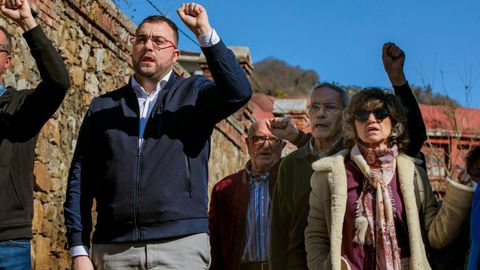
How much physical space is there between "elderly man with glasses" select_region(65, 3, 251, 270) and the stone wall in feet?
7.66

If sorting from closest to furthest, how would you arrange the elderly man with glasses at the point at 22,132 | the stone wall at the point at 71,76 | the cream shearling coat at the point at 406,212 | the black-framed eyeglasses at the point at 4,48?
the elderly man with glasses at the point at 22,132
the cream shearling coat at the point at 406,212
the black-framed eyeglasses at the point at 4,48
the stone wall at the point at 71,76

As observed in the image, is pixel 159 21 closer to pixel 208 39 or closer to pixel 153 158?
pixel 208 39

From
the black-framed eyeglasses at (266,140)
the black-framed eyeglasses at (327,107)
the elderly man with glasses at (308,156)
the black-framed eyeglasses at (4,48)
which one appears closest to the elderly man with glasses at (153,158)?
the black-framed eyeglasses at (4,48)

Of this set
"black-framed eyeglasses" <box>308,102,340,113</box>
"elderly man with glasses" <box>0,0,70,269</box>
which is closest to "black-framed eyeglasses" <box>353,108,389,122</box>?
"black-framed eyeglasses" <box>308,102,340,113</box>

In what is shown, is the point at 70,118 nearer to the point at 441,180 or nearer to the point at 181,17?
the point at 181,17

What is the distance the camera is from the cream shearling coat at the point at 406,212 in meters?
4.11

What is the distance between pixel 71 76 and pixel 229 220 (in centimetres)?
225

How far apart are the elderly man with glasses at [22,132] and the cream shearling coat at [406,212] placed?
149cm

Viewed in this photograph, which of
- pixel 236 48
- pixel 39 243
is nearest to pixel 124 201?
pixel 39 243

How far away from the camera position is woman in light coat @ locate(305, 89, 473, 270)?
13.5 feet

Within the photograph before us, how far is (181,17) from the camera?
3873 millimetres

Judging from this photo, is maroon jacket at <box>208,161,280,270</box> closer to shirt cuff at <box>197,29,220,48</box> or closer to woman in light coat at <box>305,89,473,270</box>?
woman in light coat at <box>305,89,473,270</box>

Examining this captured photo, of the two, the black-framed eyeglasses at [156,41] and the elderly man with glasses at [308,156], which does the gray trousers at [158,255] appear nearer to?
→ the black-framed eyeglasses at [156,41]

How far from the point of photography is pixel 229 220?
20.2 feet
